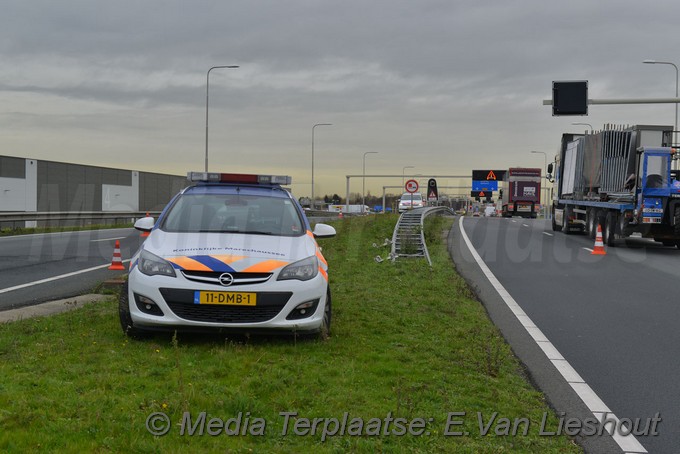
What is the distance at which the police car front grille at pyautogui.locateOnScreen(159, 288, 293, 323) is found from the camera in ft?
20.5

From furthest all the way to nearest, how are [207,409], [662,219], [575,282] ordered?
[662,219] → [575,282] → [207,409]

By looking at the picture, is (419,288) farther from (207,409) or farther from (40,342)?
(207,409)

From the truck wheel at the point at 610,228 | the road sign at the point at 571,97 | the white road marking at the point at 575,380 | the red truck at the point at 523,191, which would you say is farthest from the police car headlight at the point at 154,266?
the red truck at the point at 523,191

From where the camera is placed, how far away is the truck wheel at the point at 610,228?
2219cm

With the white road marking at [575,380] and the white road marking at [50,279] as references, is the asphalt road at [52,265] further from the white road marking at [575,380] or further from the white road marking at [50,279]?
the white road marking at [575,380]

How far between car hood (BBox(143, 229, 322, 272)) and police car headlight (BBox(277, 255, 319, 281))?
0.05m

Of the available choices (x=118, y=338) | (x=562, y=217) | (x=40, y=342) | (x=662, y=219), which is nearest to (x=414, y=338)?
(x=118, y=338)

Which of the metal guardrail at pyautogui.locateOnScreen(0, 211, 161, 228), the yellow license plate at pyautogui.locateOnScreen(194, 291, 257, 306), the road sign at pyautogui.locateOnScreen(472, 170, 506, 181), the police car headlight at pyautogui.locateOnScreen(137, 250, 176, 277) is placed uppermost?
the road sign at pyautogui.locateOnScreen(472, 170, 506, 181)

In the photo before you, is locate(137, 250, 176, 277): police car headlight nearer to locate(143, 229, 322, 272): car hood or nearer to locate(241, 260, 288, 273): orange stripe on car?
locate(143, 229, 322, 272): car hood

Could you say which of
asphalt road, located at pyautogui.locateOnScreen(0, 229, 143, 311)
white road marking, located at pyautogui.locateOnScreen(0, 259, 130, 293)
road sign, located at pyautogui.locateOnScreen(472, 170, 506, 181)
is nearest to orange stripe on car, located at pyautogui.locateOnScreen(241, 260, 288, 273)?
asphalt road, located at pyautogui.locateOnScreen(0, 229, 143, 311)

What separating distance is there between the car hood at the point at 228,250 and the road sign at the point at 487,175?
67859 mm

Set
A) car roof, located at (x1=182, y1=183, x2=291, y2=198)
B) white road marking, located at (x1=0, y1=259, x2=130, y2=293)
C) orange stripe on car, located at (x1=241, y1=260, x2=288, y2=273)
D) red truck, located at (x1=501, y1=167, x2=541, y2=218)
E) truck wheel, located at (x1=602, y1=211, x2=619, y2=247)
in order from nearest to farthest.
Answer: orange stripe on car, located at (x1=241, y1=260, x2=288, y2=273) < car roof, located at (x1=182, y1=183, x2=291, y2=198) < white road marking, located at (x1=0, y1=259, x2=130, y2=293) < truck wheel, located at (x1=602, y1=211, x2=619, y2=247) < red truck, located at (x1=501, y1=167, x2=541, y2=218)

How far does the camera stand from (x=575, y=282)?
1311 cm

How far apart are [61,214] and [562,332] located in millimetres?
26191
